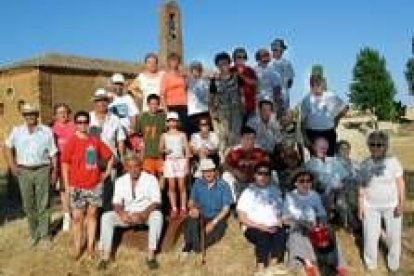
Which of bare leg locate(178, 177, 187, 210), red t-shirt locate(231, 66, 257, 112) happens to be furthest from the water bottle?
red t-shirt locate(231, 66, 257, 112)

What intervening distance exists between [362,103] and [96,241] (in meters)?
65.7

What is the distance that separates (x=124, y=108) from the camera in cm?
1254

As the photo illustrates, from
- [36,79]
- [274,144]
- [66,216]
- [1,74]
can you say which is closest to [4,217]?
[66,216]

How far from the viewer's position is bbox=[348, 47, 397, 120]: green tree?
240 feet

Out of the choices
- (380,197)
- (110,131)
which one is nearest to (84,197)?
(110,131)

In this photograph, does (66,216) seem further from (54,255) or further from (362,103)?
(362,103)

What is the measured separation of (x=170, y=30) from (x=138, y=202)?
81.8 feet

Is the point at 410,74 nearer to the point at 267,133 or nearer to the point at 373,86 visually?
the point at 373,86

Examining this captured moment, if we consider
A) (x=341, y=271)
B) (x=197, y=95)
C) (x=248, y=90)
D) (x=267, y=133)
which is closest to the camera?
(x=341, y=271)

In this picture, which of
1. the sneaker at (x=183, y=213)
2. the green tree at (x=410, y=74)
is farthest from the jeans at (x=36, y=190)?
the green tree at (x=410, y=74)

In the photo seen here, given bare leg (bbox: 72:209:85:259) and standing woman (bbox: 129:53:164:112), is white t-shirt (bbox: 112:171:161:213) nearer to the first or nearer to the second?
bare leg (bbox: 72:209:85:259)

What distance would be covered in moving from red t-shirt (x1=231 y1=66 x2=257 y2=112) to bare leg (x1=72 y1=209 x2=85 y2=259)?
10.4ft

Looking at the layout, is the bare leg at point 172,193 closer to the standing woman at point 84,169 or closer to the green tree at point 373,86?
the standing woman at point 84,169

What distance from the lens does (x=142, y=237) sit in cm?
1205
